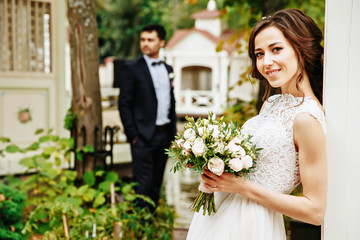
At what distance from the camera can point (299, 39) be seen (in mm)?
1660

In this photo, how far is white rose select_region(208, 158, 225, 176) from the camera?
1630 mm

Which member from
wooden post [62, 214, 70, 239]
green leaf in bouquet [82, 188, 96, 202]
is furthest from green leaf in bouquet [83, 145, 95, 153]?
wooden post [62, 214, 70, 239]

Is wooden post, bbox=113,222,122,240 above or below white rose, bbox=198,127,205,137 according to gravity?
below

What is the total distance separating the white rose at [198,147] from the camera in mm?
1644

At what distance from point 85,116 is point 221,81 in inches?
611

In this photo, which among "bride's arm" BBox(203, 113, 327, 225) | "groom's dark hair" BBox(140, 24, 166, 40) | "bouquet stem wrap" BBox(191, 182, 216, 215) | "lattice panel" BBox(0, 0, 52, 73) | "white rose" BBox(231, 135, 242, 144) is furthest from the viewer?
"lattice panel" BBox(0, 0, 52, 73)

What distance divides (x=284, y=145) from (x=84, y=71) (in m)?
3.33

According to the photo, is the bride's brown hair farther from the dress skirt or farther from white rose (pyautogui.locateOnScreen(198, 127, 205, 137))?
the dress skirt

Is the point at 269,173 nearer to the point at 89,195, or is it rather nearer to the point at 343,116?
the point at 343,116

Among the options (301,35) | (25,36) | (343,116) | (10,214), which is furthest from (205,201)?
(25,36)

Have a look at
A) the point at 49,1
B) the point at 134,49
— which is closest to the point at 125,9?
the point at 134,49

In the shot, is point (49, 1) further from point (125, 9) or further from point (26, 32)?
point (125, 9)

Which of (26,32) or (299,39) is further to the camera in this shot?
(26,32)

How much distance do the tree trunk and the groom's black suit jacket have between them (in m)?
0.46
